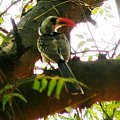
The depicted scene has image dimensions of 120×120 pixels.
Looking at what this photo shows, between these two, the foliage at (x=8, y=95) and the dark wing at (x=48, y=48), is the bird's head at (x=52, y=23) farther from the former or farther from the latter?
the foliage at (x=8, y=95)

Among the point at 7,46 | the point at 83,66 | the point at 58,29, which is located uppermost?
the point at 7,46

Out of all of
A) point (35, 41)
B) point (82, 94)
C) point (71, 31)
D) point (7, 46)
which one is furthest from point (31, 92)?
point (71, 31)

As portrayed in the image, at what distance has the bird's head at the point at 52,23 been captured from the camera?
2246mm

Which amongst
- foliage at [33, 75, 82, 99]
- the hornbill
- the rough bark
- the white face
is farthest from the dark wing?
foliage at [33, 75, 82, 99]

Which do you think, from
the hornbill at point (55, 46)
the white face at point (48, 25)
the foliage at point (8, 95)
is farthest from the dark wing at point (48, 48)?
the foliage at point (8, 95)

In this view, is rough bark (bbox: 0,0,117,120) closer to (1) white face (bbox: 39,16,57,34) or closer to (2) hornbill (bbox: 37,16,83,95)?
(2) hornbill (bbox: 37,16,83,95)

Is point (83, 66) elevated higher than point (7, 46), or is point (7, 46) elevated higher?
point (7, 46)

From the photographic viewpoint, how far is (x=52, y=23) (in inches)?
103

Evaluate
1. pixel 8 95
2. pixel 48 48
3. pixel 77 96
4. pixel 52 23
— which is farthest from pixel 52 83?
pixel 52 23

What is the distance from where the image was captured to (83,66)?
5.47ft

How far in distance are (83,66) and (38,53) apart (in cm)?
51

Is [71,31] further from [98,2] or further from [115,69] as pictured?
[115,69]

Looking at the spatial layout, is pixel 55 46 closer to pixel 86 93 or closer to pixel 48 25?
pixel 48 25

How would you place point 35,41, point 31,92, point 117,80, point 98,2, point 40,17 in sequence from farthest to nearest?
point 98,2
point 40,17
point 35,41
point 117,80
point 31,92
